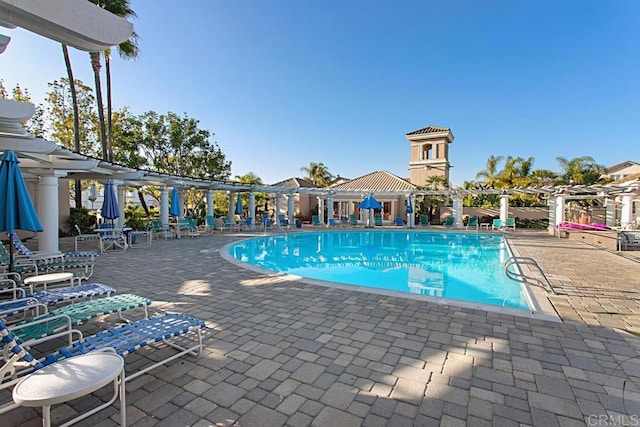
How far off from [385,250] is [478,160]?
2085cm

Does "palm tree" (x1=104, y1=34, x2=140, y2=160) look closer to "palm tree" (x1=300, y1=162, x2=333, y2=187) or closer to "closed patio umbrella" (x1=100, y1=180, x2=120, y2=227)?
"closed patio umbrella" (x1=100, y1=180, x2=120, y2=227)

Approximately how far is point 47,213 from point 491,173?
31.1 m

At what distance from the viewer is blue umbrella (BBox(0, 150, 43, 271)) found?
497cm

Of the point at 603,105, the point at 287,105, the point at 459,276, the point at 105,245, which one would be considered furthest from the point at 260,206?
the point at 603,105

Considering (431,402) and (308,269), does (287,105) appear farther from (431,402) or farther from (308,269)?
(431,402)

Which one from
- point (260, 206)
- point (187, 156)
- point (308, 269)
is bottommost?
point (308, 269)

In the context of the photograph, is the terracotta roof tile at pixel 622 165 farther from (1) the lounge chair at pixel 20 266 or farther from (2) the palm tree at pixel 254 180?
(1) the lounge chair at pixel 20 266

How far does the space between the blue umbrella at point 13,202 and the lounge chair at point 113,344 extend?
290cm

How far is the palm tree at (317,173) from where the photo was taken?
35.5 metres

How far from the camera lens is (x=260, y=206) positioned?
103 ft

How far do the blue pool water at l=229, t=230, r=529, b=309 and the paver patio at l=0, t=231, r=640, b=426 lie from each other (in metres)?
2.18

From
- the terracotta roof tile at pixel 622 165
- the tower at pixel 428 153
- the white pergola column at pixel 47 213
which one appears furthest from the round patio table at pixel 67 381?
the terracotta roof tile at pixel 622 165

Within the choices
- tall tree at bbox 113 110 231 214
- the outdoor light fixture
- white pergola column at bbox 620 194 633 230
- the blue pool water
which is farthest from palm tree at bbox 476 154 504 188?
the outdoor light fixture

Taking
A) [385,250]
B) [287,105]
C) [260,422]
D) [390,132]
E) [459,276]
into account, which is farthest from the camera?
[390,132]
